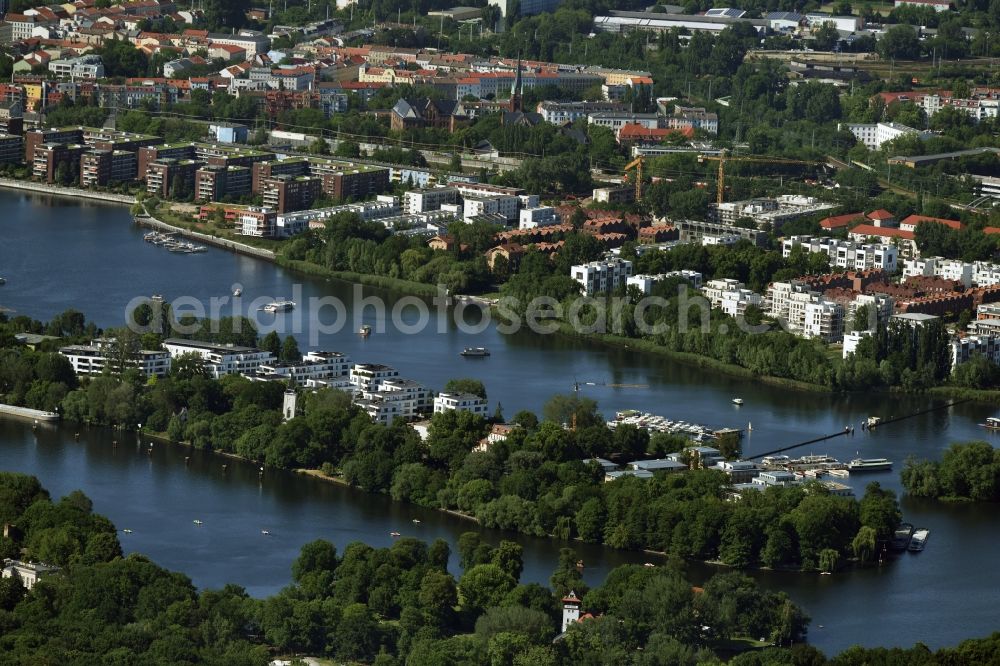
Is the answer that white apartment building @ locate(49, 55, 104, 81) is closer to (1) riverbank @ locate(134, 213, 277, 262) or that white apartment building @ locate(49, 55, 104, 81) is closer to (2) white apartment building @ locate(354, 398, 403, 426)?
(1) riverbank @ locate(134, 213, 277, 262)

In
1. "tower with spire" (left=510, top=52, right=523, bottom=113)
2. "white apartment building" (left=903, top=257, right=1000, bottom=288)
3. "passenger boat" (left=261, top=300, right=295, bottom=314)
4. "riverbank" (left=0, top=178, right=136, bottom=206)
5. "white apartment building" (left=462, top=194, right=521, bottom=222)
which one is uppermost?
"tower with spire" (left=510, top=52, right=523, bottom=113)

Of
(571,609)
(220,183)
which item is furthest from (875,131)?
(571,609)

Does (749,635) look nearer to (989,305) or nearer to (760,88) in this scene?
(989,305)

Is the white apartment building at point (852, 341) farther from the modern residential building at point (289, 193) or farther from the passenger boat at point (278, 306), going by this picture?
the modern residential building at point (289, 193)

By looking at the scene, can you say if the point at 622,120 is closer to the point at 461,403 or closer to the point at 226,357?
the point at 226,357

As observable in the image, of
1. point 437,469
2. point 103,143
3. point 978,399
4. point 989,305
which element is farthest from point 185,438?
point 103,143

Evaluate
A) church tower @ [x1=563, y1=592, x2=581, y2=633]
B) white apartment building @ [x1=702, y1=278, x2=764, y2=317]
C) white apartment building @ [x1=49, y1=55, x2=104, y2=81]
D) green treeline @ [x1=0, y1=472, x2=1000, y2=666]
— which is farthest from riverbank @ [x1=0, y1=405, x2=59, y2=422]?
white apartment building @ [x1=49, y1=55, x2=104, y2=81]
